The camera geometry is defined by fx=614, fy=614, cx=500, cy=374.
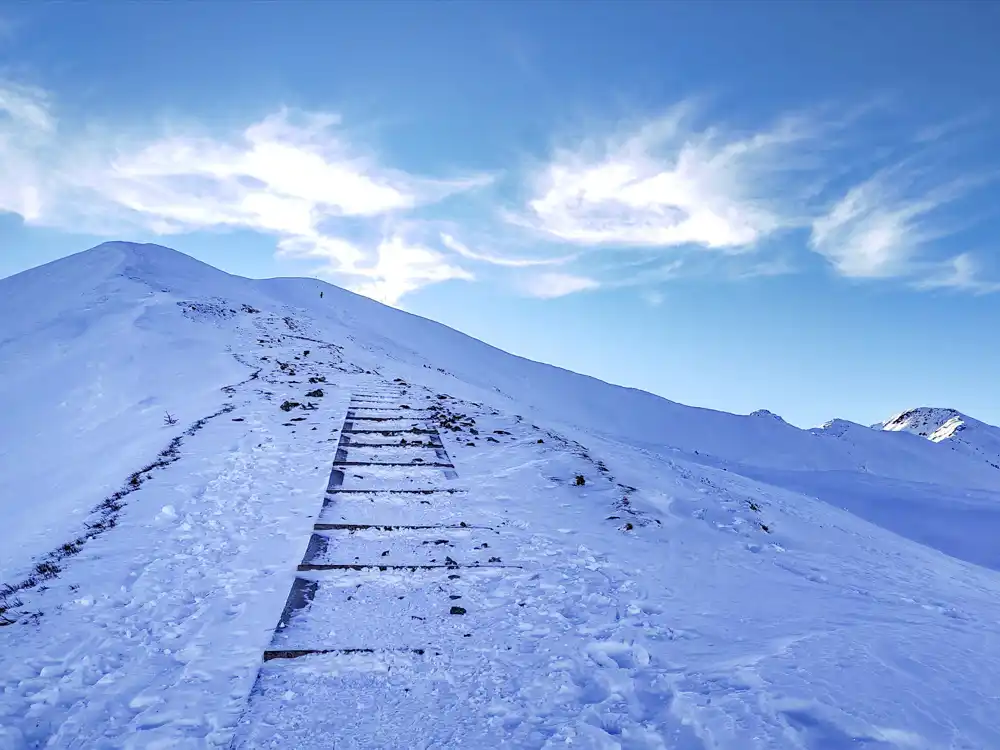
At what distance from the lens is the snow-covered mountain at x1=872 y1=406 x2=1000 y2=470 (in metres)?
79.8

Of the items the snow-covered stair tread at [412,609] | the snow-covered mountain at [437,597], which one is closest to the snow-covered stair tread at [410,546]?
the snow-covered mountain at [437,597]

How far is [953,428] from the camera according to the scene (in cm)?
9712

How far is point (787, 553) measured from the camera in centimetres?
702

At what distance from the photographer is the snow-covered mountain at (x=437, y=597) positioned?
11.1 feet

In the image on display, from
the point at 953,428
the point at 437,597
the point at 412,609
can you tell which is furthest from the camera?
the point at 953,428

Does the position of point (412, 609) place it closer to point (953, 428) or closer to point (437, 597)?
point (437, 597)

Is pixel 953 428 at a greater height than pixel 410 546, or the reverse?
pixel 953 428

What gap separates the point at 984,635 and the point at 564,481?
475 centimetres

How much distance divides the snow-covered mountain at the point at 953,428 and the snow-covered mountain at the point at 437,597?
7642cm

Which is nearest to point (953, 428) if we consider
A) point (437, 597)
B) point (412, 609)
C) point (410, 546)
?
point (410, 546)

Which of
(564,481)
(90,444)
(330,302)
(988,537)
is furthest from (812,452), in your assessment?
(90,444)


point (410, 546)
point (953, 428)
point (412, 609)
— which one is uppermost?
point (953, 428)

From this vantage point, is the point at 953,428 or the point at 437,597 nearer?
the point at 437,597

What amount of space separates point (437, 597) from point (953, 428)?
4619 inches
